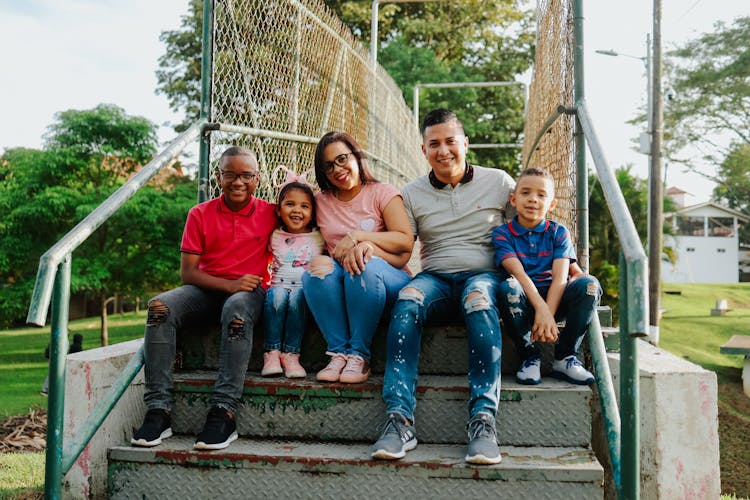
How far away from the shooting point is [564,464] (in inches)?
85.7

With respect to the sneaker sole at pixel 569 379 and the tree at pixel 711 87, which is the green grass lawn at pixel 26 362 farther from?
the tree at pixel 711 87

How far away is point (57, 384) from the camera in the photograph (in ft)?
6.99

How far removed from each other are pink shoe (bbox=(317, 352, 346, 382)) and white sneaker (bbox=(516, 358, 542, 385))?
2.39ft

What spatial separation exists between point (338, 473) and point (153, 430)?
0.79 meters

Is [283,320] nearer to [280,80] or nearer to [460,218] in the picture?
[460,218]

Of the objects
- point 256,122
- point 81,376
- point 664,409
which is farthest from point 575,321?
point 256,122

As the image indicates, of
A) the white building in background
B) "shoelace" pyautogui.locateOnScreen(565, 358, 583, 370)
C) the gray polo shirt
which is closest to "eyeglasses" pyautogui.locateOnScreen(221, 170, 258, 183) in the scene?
the gray polo shirt

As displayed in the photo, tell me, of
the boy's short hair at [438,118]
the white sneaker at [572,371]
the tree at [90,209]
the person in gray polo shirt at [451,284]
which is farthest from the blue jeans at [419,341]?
the tree at [90,209]

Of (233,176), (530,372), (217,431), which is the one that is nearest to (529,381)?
(530,372)

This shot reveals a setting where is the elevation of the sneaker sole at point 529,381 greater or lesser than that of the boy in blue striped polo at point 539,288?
lesser

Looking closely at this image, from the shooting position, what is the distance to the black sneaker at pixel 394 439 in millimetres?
2195

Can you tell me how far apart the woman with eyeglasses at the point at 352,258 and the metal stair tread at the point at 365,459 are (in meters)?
0.33

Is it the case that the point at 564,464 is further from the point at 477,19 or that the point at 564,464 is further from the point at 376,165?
the point at 477,19

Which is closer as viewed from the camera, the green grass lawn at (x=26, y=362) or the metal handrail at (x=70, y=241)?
the metal handrail at (x=70, y=241)
